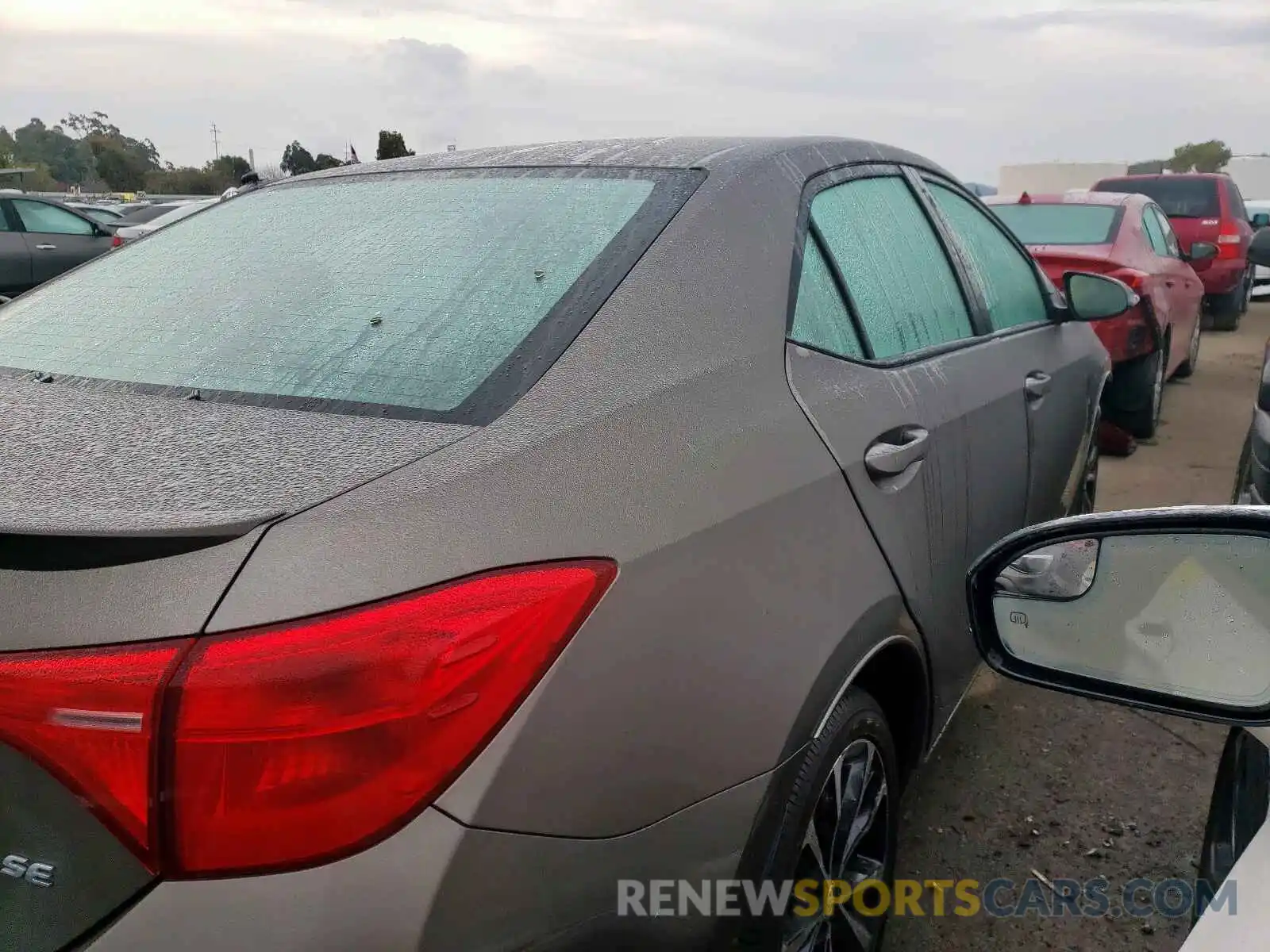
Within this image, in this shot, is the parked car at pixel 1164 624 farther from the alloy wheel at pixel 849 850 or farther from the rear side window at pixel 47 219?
the rear side window at pixel 47 219

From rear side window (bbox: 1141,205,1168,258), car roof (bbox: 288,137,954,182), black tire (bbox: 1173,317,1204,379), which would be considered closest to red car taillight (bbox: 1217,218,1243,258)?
black tire (bbox: 1173,317,1204,379)

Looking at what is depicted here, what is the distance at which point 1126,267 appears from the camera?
5957 millimetres

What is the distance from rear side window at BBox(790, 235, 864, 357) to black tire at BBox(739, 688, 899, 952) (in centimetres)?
61

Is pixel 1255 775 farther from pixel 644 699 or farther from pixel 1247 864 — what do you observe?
pixel 644 699

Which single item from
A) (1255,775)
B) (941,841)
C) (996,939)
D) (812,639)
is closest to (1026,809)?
(941,841)

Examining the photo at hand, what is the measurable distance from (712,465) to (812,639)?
323 mm

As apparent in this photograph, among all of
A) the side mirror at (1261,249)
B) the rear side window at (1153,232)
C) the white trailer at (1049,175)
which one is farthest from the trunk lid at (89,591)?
the white trailer at (1049,175)

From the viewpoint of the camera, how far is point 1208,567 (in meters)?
1.31

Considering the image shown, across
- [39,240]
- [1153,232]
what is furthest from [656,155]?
[39,240]

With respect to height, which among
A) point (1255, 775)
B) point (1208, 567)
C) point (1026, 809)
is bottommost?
point (1026, 809)

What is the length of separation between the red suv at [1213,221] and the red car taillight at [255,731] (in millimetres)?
11552

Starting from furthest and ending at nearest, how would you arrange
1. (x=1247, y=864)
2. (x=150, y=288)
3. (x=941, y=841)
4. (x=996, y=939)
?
(x=941, y=841) < (x=996, y=939) < (x=150, y=288) < (x=1247, y=864)

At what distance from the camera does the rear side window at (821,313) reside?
187cm

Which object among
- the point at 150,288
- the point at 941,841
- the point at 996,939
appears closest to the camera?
the point at 150,288
